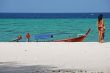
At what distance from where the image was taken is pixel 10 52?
50.8 feet

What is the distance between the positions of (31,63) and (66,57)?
5.91ft

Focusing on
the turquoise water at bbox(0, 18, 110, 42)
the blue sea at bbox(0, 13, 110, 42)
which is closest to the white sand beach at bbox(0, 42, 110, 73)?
the blue sea at bbox(0, 13, 110, 42)

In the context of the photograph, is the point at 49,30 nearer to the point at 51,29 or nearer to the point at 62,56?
the point at 51,29

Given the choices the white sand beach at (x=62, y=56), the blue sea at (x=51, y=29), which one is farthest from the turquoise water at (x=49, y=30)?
the white sand beach at (x=62, y=56)

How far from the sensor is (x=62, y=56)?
14.1 m

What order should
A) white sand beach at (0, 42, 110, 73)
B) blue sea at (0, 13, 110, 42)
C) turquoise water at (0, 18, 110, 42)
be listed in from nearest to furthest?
white sand beach at (0, 42, 110, 73)
turquoise water at (0, 18, 110, 42)
blue sea at (0, 13, 110, 42)

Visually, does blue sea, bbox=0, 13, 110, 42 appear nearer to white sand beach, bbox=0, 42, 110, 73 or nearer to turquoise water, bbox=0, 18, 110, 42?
turquoise water, bbox=0, 18, 110, 42

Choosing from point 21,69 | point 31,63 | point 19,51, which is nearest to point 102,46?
point 19,51

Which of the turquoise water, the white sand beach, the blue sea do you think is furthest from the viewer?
the blue sea

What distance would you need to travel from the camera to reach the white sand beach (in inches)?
477

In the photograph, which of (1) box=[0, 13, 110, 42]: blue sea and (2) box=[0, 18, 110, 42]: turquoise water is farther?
(1) box=[0, 13, 110, 42]: blue sea

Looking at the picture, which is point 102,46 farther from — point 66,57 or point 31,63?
point 31,63

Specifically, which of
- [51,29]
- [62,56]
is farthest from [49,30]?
[62,56]

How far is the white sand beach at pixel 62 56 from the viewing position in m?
12.1
